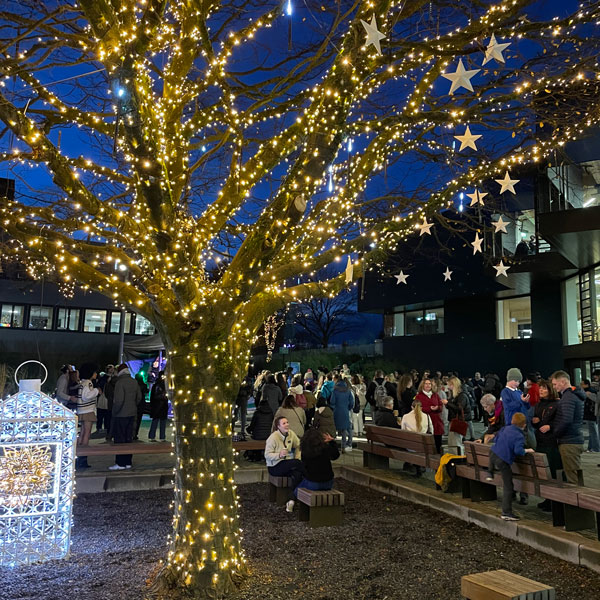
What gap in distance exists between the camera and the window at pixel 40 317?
30.0 metres

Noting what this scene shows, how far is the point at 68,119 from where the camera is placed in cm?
689

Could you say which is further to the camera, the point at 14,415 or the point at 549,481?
the point at 549,481

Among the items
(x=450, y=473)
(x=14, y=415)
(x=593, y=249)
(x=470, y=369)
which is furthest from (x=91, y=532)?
(x=470, y=369)

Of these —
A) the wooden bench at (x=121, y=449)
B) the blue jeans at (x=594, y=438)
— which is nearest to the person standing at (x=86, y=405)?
the wooden bench at (x=121, y=449)

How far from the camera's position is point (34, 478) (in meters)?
6.27

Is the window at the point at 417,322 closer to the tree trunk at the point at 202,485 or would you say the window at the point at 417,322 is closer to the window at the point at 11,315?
the window at the point at 11,315

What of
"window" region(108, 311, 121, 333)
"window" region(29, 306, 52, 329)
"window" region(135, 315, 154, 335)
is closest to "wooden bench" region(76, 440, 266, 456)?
"window" region(29, 306, 52, 329)

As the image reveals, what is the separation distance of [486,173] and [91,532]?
22.2 ft

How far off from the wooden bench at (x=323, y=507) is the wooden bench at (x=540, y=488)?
6.78 feet

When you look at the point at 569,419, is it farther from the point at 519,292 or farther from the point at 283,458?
the point at 519,292

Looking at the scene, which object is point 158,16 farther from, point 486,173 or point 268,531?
point 268,531

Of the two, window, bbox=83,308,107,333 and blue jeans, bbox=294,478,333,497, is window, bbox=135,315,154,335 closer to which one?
window, bbox=83,308,107,333

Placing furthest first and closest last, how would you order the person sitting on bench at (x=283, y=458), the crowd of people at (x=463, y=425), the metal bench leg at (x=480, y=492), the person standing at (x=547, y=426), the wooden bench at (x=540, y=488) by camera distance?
the person sitting on bench at (x=283, y=458) → the metal bench leg at (x=480, y=492) → the person standing at (x=547, y=426) → the crowd of people at (x=463, y=425) → the wooden bench at (x=540, y=488)

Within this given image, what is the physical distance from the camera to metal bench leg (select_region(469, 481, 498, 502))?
808cm
